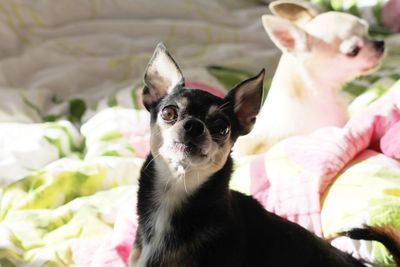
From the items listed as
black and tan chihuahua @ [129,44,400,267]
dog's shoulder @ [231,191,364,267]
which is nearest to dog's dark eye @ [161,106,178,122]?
black and tan chihuahua @ [129,44,400,267]

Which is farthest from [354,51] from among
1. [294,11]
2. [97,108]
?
[97,108]

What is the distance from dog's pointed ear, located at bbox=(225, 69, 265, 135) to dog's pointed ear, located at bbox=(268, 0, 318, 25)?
595 millimetres

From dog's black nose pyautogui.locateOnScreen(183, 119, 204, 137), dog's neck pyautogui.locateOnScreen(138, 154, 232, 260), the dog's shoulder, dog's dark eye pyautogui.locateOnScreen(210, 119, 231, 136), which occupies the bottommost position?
the dog's shoulder

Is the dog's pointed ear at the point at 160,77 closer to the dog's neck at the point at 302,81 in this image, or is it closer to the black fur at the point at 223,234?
the black fur at the point at 223,234

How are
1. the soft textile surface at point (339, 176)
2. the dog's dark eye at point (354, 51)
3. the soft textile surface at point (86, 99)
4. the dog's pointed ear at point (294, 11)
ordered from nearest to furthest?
1. the soft textile surface at point (339, 176)
2. the soft textile surface at point (86, 99)
3. the dog's dark eye at point (354, 51)
4. the dog's pointed ear at point (294, 11)

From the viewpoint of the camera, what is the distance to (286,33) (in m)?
1.34

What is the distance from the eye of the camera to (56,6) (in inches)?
78.8

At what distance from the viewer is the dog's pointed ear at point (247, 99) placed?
0.87 metres

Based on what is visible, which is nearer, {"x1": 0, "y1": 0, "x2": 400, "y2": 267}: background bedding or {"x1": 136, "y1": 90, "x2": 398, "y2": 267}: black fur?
{"x1": 136, "y1": 90, "x2": 398, "y2": 267}: black fur

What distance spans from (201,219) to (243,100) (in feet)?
0.62

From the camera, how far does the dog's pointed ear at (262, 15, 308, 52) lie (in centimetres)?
132

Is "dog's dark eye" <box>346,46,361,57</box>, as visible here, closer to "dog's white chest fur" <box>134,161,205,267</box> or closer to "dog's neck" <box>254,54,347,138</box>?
"dog's neck" <box>254,54,347,138</box>

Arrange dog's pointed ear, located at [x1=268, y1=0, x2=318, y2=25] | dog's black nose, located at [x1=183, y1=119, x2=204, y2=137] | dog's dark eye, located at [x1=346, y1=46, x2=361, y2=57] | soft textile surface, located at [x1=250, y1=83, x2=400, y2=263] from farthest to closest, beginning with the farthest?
dog's pointed ear, located at [x1=268, y1=0, x2=318, y2=25]
dog's dark eye, located at [x1=346, y1=46, x2=361, y2=57]
soft textile surface, located at [x1=250, y1=83, x2=400, y2=263]
dog's black nose, located at [x1=183, y1=119, x2=204, y2=137]

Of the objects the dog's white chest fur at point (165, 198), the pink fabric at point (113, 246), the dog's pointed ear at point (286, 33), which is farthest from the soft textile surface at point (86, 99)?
the dog's pointed ear at point (286, 33)
